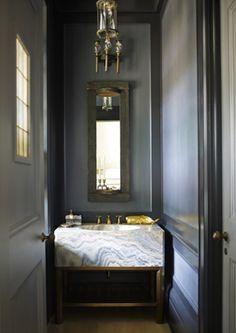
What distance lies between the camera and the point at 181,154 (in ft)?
7.91

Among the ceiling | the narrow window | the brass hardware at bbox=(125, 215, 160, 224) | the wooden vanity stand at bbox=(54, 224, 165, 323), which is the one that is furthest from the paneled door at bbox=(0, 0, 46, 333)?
the ceiling

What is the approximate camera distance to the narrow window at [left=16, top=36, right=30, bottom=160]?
4.42 ft

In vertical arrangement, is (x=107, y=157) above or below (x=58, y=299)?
above

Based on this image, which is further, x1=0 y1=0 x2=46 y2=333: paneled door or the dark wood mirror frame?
the dark wood mirror frame

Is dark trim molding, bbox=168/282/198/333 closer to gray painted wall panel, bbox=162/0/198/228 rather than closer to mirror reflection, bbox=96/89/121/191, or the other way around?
gray painted wall panel, bbox=162/0/198/228

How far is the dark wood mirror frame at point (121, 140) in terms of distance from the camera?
3250mm

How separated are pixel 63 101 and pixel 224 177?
202 cm

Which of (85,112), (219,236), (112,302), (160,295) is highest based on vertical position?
(85,112)

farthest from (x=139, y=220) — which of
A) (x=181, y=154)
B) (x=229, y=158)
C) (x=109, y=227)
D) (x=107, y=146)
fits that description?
(x=229, y=158)

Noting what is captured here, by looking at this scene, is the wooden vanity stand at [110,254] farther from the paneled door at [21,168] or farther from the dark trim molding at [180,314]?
the paneled door at [21,168]

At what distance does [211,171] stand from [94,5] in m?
2.27

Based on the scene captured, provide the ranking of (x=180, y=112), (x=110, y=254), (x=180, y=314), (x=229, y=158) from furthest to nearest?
(x=110, y=254) < (x=180, y=112) < (x=180, y=314) < (x=229, y=158)

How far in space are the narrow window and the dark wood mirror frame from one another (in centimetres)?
175

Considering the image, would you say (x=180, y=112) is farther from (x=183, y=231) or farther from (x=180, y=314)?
(x=180, y=314)
